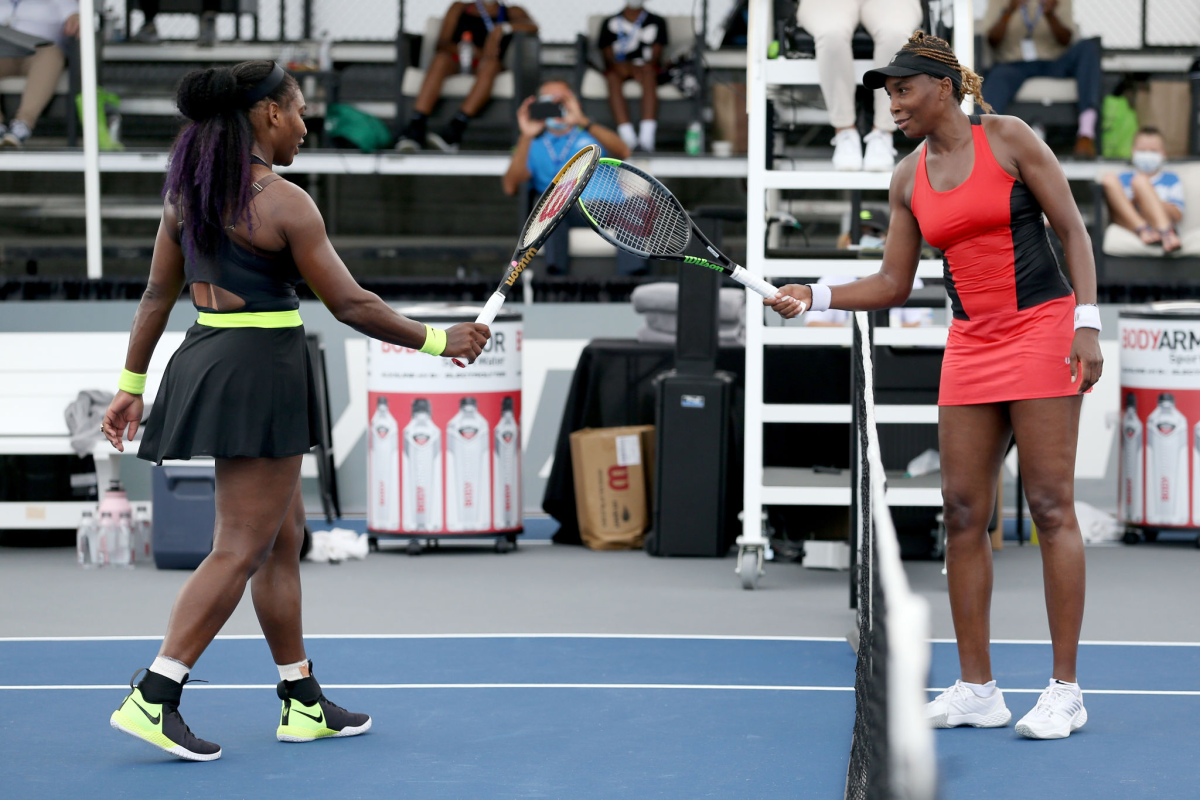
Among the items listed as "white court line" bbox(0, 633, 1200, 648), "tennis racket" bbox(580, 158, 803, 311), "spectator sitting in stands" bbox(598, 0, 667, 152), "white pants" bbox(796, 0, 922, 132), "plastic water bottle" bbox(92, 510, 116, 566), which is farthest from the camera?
"spectator sitting in stands" bbox(598, 0, 667, 152)

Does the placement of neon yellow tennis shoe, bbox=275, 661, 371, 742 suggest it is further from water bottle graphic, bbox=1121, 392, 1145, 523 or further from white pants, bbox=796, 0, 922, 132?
water bottle graphic, bbox=1121, 392, 1145, 523

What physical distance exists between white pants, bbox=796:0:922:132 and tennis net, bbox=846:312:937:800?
183 centimetres

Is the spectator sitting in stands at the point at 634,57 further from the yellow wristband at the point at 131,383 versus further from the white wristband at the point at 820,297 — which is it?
the yellow wristband at the point at 131,383

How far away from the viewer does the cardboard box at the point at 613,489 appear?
6367 millimetres

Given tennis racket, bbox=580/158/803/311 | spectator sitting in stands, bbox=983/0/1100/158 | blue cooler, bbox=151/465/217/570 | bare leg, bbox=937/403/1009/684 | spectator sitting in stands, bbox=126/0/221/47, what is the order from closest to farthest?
bare leg, bbox=937/403/1009/684 → tennis racket, bbox=580/158/803/311 → blue cooler, bbox=151/465/217/570 → spectator sitting in stands, bbox=983/0/1100/158 → spectator sitting in stands, bbox=126/0/221/47

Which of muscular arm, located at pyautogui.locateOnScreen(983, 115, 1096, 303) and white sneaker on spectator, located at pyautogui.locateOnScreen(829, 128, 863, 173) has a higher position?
white sneaker on spectator, located at pyautogui.locateOnScreen(829, 128, 863, 173)

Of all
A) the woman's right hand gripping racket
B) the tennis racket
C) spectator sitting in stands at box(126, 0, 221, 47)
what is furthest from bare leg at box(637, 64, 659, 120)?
the woman's right hand gripping racket

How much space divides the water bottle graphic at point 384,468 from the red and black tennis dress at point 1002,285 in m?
3.29

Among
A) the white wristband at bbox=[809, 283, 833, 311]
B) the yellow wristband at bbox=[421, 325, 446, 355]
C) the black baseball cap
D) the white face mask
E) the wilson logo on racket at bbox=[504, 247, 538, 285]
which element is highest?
the white face mask

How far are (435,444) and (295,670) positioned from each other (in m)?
2.84

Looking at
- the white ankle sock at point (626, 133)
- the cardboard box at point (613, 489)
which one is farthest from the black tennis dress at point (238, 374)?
the white ankle sock at point (626, 133)

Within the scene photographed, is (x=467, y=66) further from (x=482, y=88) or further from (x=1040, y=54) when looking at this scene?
(x=1040, y=54)

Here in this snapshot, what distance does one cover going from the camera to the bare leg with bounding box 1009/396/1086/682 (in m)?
3.28

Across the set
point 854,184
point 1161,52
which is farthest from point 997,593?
point 1161,52
